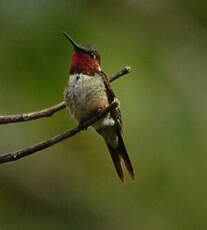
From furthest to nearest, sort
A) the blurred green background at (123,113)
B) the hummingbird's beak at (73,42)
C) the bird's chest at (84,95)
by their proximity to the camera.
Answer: the blurred green background at (123,113) → the bird's chest at (84,95) → the hummingbird's beak at (73,42)

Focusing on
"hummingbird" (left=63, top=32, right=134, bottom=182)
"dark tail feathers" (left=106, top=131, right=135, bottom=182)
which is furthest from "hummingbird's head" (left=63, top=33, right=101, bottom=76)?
"dark tail feathers" (left=106, top=131, right=135, bottom=182)

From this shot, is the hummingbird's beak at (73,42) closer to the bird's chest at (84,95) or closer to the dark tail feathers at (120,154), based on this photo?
the bird's chest at (84,95)

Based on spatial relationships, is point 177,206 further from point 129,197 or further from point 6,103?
point 6,103

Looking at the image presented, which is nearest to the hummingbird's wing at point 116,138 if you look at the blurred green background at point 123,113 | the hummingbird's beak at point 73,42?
→ the hummingbird's beak at point 73,42

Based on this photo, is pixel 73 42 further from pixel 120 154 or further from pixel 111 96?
pixel 120 154

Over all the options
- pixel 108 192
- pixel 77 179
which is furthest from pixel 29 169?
pixel 108 192

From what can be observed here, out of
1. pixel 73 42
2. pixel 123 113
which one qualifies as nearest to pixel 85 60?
pixel 73 42

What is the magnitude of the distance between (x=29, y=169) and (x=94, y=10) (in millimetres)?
1643

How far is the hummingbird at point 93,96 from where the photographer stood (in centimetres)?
371

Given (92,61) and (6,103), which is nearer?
(92,61)

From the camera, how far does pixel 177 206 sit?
5914mm

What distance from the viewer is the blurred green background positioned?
4.10m

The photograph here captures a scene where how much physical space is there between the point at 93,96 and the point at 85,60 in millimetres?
260

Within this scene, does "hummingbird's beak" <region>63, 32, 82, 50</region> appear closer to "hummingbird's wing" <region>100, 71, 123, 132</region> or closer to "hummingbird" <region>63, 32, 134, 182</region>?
"hummingbird" <region>63, 32, 134, 182</region>
